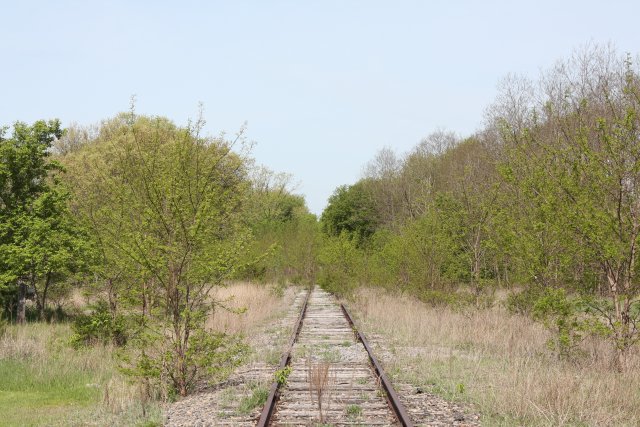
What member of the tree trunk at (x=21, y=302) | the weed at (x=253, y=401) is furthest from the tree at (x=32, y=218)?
the weed at (x=253, y=401)

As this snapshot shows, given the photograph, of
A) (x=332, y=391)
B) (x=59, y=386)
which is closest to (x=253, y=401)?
(x=332, y=391)

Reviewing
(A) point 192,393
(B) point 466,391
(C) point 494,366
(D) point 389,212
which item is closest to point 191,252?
(A) point 192,393

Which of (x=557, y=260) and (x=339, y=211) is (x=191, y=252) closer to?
(x=557, y=260)

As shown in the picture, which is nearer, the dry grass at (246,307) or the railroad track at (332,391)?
the railroad track at (332,391)

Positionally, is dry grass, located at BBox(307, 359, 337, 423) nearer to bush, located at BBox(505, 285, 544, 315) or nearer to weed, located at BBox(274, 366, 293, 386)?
weed, located at BBox(274, 366, 293, 386)

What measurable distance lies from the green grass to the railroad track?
Result: 5.46 ft

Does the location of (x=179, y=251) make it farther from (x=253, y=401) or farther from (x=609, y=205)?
(x=609, y=205)

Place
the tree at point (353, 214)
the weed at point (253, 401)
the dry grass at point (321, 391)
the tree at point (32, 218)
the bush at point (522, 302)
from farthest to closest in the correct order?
1. the tree at point (353, 214)
2. the tree at point (32, 218)
3. the bush at point (522, 302)
4. the weed at point (253, 401)
5. the dry grass at point (321, 391)

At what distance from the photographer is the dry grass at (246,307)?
1680cm

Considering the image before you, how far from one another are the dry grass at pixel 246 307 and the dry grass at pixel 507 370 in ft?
11.5

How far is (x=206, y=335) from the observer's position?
389 inches

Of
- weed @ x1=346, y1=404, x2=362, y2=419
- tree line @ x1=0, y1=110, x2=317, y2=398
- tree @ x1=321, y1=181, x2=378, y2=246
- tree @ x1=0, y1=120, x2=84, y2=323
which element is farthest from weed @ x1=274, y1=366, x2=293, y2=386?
tree @ x1=321, y1=181, x2=378, y2=246

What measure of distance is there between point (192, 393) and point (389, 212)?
5105cm

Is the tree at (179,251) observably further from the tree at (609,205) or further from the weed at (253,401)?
the tree at (609,205)
